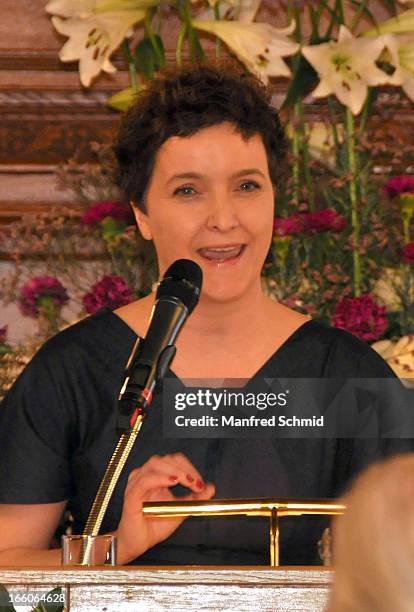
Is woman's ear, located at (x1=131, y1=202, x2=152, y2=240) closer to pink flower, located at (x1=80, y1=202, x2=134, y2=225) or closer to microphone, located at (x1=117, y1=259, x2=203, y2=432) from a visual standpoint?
pink flower, located at (x1=80, y1=202, x2=134, y2=225)

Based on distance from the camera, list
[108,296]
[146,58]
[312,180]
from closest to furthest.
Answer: [108,296] < [146,58] < [312,180]

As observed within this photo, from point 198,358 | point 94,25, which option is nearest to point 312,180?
point 94,25

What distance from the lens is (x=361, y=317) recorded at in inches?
93.5

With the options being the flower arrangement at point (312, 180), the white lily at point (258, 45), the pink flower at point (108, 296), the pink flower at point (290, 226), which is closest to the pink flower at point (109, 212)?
the flower arrangement at point (312, 180)

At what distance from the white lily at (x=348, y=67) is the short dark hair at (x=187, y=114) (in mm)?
518

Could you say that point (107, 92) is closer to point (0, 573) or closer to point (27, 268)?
point (27, 268)

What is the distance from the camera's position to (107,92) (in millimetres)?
3230

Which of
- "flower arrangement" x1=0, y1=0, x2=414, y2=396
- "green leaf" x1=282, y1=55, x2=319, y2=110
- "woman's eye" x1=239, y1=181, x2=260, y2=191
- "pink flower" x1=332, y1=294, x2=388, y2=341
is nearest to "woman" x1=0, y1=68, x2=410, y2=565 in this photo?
"woman's eye" x1=239, y1=181, x2=260, y2=191

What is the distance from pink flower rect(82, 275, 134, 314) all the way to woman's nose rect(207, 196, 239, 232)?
55cm

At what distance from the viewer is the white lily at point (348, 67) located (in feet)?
8.49

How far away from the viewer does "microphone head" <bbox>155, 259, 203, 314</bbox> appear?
1396mm

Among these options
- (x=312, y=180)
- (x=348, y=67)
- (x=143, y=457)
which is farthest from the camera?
(x=312, y=180)

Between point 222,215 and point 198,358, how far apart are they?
246mm

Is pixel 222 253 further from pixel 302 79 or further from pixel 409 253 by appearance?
pixel 302 79
